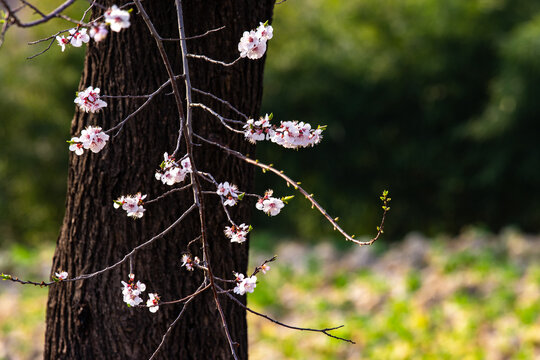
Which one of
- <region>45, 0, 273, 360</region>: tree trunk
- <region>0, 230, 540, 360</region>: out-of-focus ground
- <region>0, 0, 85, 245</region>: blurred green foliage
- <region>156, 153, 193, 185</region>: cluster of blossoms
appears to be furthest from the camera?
<region>0, 0, 85, 245</region>: blurred green foliage

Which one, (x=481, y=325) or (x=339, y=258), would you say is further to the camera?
(x=339, y=258)

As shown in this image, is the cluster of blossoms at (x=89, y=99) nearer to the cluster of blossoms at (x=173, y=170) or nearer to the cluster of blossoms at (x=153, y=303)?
the cluster of blossoms at (x=173, y=170)

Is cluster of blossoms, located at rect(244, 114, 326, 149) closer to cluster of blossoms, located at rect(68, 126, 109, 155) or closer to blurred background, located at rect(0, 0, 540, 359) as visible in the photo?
cluster of blossoms, located at rect(68, 126, 109, 155)

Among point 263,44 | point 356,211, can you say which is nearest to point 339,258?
point 356,211

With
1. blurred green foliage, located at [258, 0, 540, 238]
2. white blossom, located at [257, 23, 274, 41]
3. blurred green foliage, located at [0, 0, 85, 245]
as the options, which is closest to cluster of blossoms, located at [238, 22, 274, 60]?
white blossom, located at [257, 23, 274, 41]

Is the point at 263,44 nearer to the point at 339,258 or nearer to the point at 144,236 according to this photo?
the point at 144,236

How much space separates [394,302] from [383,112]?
7.87 ft

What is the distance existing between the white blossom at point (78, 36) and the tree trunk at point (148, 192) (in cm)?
18

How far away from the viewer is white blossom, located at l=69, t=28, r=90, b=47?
56.8 inches

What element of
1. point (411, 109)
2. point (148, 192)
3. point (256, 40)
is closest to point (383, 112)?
point (411, 109)

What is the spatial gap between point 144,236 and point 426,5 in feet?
14.2

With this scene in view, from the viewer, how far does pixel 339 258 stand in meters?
4.79

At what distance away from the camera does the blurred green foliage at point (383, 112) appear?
209 inches

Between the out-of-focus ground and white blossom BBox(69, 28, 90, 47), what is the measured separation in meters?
2.19
